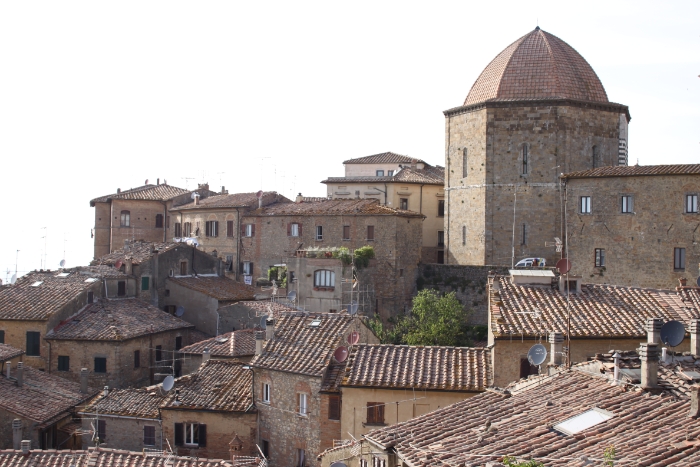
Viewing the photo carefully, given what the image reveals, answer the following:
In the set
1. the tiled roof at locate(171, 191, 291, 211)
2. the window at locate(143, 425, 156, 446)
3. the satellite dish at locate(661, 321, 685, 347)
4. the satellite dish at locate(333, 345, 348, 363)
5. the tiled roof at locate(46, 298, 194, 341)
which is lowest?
the window at locate(143, 425, 156, 446)

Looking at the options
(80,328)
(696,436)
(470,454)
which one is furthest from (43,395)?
(696,436)

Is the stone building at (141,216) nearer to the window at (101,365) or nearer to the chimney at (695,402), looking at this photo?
the window at (101,365)

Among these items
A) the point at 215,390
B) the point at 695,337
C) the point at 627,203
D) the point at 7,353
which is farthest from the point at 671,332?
the point at 7,353

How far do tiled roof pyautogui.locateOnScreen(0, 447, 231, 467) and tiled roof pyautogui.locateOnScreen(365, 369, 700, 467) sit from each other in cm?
489

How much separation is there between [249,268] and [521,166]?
15914mm

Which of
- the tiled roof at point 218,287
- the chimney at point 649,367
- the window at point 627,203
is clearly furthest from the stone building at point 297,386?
the tiled roof at point 218,287

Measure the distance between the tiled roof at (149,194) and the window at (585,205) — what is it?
28061 mm

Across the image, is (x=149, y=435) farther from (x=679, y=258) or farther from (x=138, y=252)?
(x=679, y=258)

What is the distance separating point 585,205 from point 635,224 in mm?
2275

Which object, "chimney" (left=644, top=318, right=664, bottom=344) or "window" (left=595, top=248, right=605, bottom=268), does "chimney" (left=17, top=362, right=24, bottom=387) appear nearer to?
"chimney" (left=644, top=318, right=664, bottom=344)

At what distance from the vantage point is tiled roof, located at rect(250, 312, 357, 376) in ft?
80.1

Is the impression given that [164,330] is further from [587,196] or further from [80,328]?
[587,196]

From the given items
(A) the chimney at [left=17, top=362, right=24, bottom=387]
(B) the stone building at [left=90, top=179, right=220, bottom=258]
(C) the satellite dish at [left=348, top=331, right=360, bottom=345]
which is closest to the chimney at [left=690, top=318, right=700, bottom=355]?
(C) the satellite dish at [left=348, top=331, right=360, bottom=345]

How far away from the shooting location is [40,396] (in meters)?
29.4
